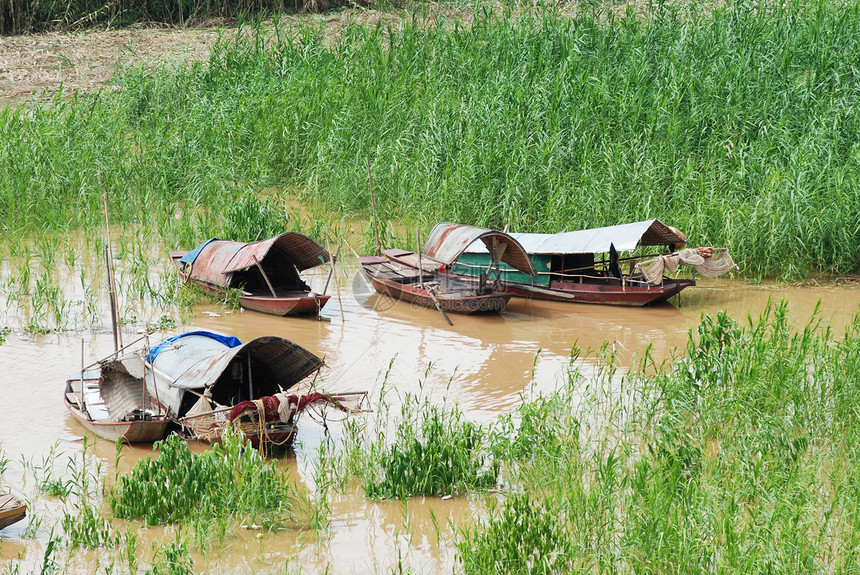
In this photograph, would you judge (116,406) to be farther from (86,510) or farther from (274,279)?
(274,279)

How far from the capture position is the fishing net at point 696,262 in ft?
39.2

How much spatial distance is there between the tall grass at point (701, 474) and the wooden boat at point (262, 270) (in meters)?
4.24

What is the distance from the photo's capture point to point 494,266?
1289cm

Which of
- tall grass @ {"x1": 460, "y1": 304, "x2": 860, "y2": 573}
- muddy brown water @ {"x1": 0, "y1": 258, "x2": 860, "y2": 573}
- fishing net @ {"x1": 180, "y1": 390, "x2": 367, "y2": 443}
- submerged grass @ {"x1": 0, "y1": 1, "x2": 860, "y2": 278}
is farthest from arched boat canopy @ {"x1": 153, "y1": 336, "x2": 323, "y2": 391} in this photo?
submerged grass @ {"x1": 0, "y1": 1, "x2": 860, "y2": 278}

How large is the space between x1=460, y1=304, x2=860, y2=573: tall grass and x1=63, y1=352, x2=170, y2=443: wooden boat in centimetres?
290

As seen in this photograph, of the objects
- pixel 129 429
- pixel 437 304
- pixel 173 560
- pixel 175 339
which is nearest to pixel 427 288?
pixel 437 304

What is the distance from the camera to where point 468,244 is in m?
11.4

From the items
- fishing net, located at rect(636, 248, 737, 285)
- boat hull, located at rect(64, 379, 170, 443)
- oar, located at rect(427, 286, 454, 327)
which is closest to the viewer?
boat hull, located at rect(64, 379, 170, 443)

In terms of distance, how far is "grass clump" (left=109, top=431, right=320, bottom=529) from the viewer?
6.25 m

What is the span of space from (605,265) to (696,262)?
1320mm

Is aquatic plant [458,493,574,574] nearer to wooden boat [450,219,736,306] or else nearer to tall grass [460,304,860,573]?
tall grass [460,304,860,573]

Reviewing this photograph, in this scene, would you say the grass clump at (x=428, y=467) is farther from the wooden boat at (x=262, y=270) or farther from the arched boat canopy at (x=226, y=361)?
the wooden boat at (x=262, y=270)

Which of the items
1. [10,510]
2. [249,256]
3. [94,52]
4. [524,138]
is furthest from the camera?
[94,52]

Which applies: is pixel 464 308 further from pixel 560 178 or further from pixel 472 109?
pixel 472 109
